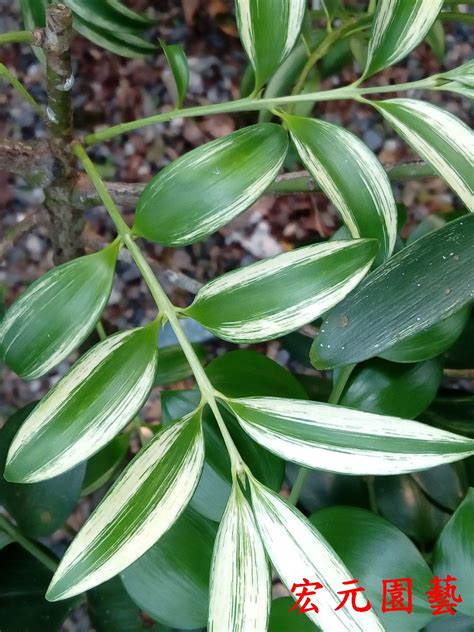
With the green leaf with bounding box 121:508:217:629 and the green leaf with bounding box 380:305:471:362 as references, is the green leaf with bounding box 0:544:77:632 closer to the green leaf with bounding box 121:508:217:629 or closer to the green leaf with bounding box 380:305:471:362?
the green leaf with bounding box 121:508:217:629

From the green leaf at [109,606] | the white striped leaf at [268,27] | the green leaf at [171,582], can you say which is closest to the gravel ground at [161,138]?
the green leaf at [109,606]

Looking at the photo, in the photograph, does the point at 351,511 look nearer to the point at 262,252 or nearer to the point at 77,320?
the point at 77,320

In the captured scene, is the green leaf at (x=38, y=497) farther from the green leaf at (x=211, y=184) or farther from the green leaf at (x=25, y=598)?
the green leaf at (x=211, y=184)

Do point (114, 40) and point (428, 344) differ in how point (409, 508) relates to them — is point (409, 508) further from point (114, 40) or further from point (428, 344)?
point (114, 40)

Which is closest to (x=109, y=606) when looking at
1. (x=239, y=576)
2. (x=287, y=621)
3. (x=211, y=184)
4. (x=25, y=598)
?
(x=25, y=598)

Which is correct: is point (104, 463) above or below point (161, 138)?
below

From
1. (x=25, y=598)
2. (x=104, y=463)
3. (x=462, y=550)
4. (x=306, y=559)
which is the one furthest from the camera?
(x=104, y=463)
